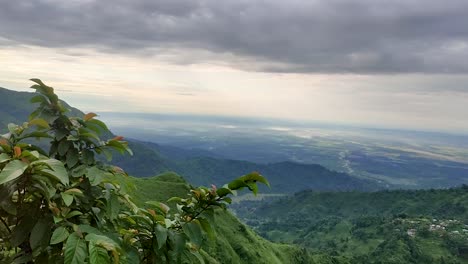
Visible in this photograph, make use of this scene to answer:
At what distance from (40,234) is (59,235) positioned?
0.51m

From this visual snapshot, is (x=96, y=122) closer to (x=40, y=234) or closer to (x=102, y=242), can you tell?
(x=40, y=234)

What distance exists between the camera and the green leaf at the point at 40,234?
4.36 metres

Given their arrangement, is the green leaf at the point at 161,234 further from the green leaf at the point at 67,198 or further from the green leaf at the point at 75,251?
the green leaf at the point at 67,198

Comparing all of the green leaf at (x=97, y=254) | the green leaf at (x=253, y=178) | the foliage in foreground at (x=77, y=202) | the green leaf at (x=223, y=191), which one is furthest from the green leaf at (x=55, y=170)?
the green leaf at (x=253, y=178)

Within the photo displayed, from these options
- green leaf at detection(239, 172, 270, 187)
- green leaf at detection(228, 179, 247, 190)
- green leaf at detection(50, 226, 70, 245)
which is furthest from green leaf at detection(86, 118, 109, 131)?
green leaf at detection(239, 172, 270, 187)

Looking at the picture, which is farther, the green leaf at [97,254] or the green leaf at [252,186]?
the green leaf at [252,186]

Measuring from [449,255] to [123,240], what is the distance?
186 meters

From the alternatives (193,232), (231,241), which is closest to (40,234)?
(193,232)

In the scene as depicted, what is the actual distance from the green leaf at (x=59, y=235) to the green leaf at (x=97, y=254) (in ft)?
1.66

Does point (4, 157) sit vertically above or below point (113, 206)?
above

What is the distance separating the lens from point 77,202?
493 cm

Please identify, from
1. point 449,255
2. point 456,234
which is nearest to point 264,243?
point 449,255

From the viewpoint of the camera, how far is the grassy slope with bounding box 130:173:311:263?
Answer: 73.1 metres

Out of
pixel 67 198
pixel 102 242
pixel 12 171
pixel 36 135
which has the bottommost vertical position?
pixel 102 242
